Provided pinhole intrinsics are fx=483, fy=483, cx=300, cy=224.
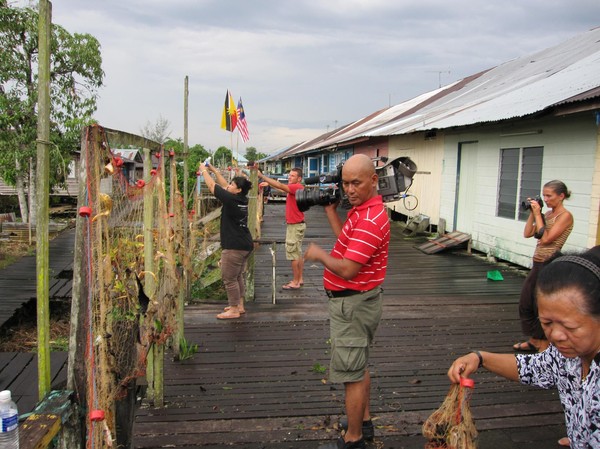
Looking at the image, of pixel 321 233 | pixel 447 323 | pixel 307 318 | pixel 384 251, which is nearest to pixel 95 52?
pixel 321 233

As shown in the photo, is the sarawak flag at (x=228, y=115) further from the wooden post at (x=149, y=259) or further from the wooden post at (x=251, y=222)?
the wooden post at (x=149, y=259)

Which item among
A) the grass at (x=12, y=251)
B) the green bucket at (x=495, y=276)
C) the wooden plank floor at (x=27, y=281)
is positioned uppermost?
the green bucket at (x=495, y=276)

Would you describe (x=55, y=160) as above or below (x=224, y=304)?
above

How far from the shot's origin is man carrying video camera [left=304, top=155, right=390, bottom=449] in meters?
2.71

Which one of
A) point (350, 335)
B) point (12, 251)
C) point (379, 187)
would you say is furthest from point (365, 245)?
point (12, 251)

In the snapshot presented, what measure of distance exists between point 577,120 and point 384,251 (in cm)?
564

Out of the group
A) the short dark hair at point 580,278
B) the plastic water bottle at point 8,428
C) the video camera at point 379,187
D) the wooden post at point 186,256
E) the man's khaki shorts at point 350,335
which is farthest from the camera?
the wooden post at point 186,256

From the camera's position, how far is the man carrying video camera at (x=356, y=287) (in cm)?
271

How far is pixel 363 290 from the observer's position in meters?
2.84

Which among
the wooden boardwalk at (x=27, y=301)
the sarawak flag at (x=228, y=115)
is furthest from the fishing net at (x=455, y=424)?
the sarawak flag at (x=228, y=115)

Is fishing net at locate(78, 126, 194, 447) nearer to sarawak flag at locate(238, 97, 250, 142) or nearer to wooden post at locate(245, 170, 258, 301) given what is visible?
wooden post at locate(245, 170, 258, 301)

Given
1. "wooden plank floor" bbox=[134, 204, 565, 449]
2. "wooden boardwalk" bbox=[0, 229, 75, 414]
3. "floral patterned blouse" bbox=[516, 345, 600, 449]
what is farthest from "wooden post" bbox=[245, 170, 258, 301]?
"floral patterned blouse" bbox=[516, 345, 600, 449]

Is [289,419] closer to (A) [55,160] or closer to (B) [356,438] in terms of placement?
(B) [356,438]

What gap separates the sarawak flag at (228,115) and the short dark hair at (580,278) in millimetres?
12755
